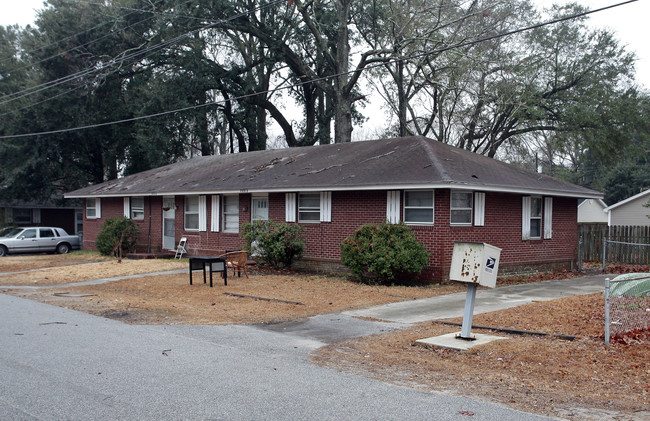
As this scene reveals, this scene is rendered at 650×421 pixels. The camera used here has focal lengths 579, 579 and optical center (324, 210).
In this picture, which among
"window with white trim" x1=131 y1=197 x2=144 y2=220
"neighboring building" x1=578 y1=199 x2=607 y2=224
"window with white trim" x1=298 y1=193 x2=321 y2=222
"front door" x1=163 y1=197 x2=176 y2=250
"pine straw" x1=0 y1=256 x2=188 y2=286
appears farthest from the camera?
"neighboring building" x1=578 y1=199 x2=607 y2=224

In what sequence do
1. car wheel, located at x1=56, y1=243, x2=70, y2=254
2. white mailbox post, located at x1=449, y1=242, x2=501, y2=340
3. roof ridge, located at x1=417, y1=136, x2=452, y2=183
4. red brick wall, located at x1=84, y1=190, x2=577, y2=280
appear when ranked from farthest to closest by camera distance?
1. car wheel, located at x1=56, y1=243, x2=70, y2=254
2. red brick wall, located at x1=84, y1=190, x2=577, y2=280
3. roof ridge, located at x1=417, y1=136, x2=452, y2=183
4. white mailbox post, located at x1=449, y1=242, x2=501, y2=340

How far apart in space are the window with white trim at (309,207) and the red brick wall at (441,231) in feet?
0.91

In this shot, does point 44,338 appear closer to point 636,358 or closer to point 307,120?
point 636,358

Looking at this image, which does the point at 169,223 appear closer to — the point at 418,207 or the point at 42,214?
the point at 418,207

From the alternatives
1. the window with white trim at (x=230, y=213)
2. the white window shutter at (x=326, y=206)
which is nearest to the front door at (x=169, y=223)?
the window with white trim at (x=230, y=213)

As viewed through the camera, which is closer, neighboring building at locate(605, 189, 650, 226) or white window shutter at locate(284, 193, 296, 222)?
white window shutter at locate(284, 193, 296, 222)

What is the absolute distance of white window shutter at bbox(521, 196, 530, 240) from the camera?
1916 cm

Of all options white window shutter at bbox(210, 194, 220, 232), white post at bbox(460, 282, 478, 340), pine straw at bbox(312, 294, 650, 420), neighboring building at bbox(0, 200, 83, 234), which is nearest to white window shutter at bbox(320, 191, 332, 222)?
white window shutter at bbox(210, 194, 220, 232)

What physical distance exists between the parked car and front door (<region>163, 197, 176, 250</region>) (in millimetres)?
8702

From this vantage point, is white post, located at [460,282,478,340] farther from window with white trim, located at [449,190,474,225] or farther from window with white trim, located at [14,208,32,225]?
window with white trim, located at [14,208,32,225]

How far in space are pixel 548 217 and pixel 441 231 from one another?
5983 millimetres

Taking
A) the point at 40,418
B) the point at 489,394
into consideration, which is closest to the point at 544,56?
the point at 489,394

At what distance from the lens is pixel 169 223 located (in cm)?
2598

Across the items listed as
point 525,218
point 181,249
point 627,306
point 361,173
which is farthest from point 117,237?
point 627,306
